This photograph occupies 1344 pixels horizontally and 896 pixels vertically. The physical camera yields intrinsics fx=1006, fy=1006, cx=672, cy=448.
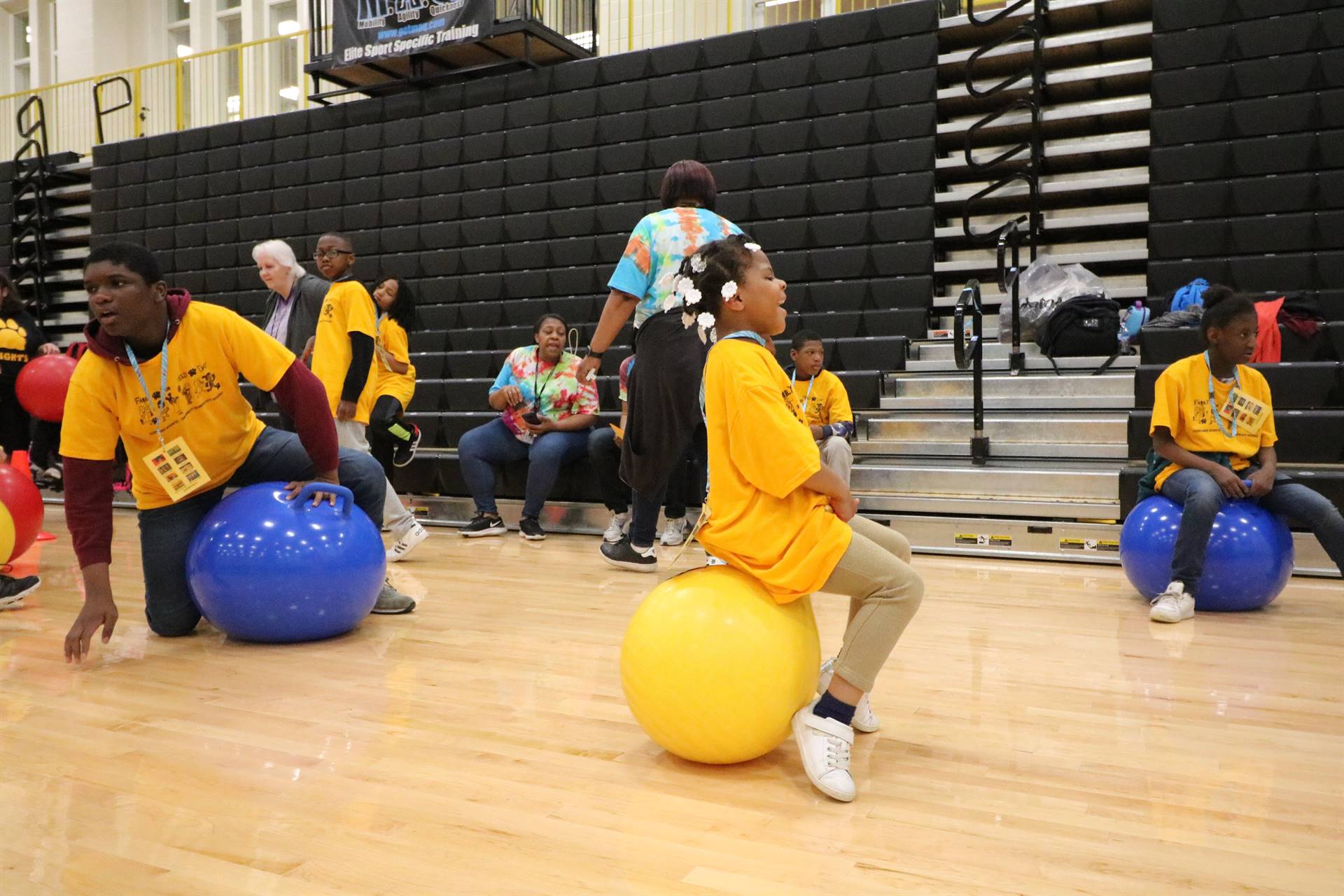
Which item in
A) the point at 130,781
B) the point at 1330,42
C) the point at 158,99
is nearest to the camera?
the point at 130,781

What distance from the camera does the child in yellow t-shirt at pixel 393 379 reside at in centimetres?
507

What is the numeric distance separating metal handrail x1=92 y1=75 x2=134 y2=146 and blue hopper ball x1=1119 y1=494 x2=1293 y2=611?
11.1 meters

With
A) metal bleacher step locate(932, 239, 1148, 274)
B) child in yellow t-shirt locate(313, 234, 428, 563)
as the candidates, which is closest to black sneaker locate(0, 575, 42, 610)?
child in yellow t-shirt locate(313, 234, 428, 563)

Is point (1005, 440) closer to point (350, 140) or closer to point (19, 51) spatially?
point (350, 140)

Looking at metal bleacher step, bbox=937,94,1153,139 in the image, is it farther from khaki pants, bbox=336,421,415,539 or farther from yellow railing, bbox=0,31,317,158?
yellow railing, bbox=0,31,317,158

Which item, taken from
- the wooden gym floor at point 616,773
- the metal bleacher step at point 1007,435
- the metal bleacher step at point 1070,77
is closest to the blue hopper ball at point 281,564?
the wooden gym floor at point 616,773

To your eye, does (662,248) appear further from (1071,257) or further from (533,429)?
(1071,257)

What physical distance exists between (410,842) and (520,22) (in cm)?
779

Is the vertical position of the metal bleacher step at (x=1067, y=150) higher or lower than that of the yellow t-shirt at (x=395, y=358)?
higher

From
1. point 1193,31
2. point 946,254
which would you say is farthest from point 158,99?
point 1193,31

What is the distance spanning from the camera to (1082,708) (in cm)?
231

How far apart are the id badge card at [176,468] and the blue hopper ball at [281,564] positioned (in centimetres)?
11

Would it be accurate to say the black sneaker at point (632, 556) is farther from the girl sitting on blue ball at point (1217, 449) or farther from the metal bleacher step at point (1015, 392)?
the metal bleacher step at point (1015, 392)

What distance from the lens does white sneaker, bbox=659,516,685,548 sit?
4.85m
